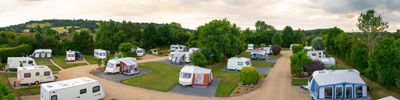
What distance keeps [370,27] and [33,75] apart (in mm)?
23314

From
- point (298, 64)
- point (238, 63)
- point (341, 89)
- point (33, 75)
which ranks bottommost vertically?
point (341, 89)

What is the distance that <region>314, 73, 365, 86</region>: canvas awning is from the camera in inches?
408

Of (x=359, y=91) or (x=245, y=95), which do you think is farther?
(x=245, y=95)

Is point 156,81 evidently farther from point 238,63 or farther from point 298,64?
point 298,64

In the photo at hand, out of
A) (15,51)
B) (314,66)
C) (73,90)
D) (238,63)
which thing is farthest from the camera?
(15,51)

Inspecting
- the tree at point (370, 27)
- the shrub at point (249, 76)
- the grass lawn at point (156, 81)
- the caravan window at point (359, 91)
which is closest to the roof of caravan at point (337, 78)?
the caravan window at point (359, 91)

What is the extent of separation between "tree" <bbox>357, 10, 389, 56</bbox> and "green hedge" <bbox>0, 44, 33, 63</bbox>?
106 feet

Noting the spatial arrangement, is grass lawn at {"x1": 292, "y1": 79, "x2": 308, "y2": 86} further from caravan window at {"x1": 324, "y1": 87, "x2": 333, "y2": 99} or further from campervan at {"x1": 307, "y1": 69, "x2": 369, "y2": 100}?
caravan window at {"x1": 324, "y1": 87, "x2": 333, "y2": 99}

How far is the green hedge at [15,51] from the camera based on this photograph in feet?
71.4

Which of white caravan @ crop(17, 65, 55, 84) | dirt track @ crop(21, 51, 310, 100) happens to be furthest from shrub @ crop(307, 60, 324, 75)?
white caravan @ crop(17, 65, 55, 84)

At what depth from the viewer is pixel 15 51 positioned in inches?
917

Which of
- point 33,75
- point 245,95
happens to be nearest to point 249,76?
point 245,95

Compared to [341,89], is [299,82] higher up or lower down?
lower down

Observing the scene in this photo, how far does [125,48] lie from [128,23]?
1550 cm
